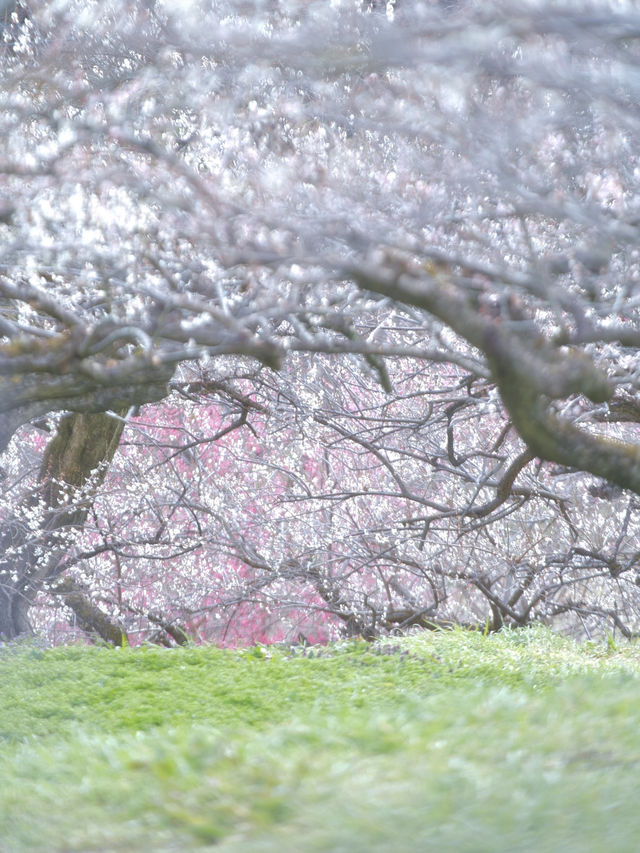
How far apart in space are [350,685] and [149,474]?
19.4 feet

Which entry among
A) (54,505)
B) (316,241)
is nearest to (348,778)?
(316,241)

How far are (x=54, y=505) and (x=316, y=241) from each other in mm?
4889

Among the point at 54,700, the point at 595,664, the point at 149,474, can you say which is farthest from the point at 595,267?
the point at 149,474

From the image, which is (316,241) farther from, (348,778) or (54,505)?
(54,505)

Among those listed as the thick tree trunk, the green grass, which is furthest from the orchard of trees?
the green grass

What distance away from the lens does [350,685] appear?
4.95 metres

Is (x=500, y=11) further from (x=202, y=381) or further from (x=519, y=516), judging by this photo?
(x=519, y=516)

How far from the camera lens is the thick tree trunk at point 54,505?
8.85 metres

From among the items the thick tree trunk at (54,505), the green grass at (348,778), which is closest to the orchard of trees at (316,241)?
the thick tree trunk at (54,505)

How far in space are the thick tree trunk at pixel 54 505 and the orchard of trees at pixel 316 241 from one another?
3 cm

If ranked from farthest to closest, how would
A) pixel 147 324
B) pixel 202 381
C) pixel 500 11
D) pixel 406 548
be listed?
pixel 406 548, pixel 202 381, pixel 147 324, pixel 500 11

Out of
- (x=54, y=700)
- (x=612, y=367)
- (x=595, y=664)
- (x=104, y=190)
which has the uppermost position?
(x=104, y=190)

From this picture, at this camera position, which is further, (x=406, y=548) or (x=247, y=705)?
(x=406, y=548)

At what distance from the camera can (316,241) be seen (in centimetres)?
545
